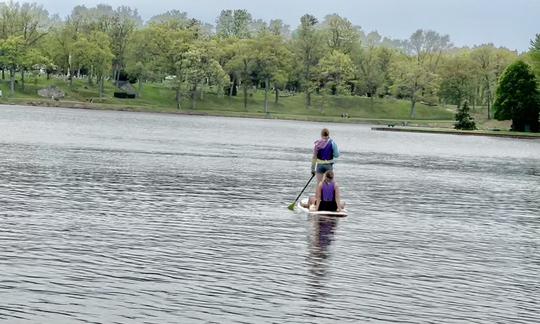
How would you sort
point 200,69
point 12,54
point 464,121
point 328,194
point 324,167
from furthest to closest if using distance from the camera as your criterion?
point 200,69 → point 12,54 → point 464,121 → point 324,167 → point 328,194

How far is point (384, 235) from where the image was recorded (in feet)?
103

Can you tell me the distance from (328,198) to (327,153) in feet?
6.96

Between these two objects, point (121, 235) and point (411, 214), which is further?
point (411, 214)

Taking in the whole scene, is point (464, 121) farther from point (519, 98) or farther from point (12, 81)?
point (12, 81)

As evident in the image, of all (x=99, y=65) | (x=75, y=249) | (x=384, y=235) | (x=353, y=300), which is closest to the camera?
(x=353, y=300)

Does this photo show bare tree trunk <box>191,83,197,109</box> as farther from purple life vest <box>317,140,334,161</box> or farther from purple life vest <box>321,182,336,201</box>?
purple life vest <box>321,182,336,201</box>

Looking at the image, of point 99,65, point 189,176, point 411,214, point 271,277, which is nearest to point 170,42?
point 99,65

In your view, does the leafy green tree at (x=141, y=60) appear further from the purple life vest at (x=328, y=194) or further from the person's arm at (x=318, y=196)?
the purple life vest at (x=328, y=194)

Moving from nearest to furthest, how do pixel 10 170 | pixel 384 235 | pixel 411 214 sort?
1. pixel 384 235
2. pixel 411 214
3. pixel 10 170

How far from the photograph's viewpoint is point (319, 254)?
2673 cm

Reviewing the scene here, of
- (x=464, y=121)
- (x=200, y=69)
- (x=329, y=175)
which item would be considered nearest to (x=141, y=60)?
(x=200, y=69)

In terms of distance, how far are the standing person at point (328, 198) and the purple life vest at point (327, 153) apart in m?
1.78

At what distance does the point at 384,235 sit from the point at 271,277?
30.7 ft

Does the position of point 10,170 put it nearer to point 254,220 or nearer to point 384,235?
point 254,220
